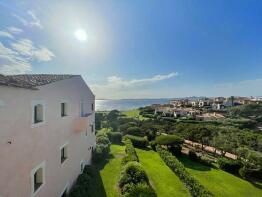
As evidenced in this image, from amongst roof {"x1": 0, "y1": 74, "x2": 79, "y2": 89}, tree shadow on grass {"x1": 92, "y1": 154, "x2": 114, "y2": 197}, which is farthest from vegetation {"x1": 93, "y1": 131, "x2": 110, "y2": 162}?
roof {"x1": 0, "y1": 74, "x2": 79, "y2": 89}

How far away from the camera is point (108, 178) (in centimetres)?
1950

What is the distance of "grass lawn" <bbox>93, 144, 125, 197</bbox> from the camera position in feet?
54.1

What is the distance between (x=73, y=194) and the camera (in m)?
14.5

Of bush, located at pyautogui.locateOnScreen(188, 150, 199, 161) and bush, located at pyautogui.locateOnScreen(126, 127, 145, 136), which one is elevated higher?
bush, located at pyautogui.locateOnScreen(126, 127, 145, 136)

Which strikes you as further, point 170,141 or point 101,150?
point 170,141

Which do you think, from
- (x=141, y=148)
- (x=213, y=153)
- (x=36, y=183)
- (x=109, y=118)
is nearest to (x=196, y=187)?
(x=36, y=183)

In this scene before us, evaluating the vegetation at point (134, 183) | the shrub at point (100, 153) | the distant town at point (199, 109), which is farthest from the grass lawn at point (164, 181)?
the distant town at point (199, 109)

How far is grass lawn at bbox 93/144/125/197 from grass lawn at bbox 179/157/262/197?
904 centimetres

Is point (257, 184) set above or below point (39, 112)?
below

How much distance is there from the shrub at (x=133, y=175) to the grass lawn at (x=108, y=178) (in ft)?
3.57

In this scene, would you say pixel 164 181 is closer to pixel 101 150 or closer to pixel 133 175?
pixel 133 175

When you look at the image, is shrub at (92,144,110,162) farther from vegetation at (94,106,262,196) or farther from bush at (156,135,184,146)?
bush at (156,135,184,146)

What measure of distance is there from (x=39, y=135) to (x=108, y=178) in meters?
11.2

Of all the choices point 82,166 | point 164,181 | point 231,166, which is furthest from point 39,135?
point 231,166
